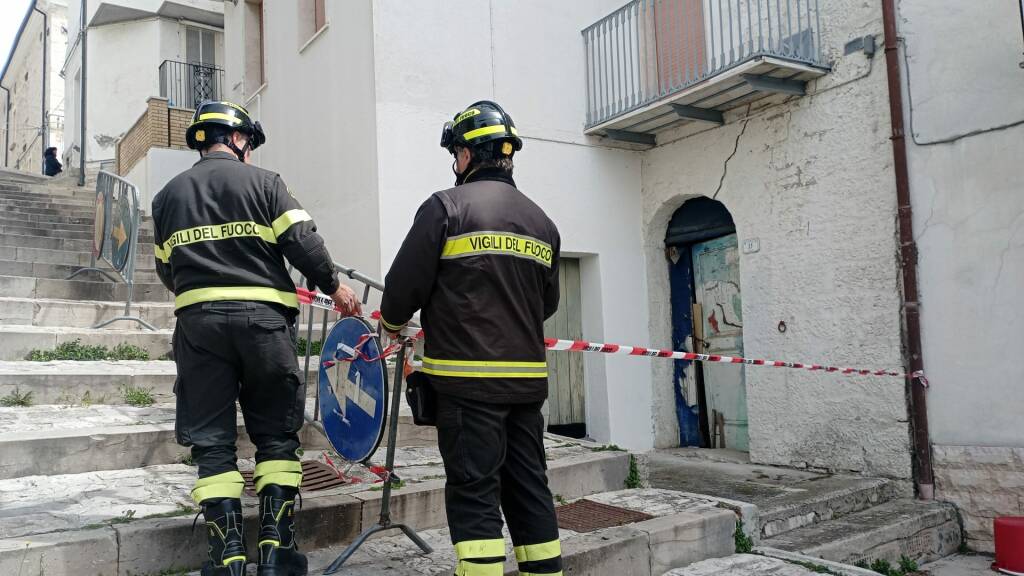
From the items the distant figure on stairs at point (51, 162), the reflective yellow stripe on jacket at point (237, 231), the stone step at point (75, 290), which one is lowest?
the reflective yellow stripe on jacket at point (237, 231)

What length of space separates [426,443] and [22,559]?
9.66ft

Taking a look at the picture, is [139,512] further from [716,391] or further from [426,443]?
[716,391]

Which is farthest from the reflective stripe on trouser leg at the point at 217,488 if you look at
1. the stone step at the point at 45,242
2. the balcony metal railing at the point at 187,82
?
the balcony metal railing at the point at 187,82

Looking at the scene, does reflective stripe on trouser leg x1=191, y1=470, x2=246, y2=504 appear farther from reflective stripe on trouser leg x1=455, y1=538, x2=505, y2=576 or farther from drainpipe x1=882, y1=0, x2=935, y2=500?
drainpipe x1=882, y1=0, x2=935, y2=500

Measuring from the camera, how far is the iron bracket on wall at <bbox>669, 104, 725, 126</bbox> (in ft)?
26.9

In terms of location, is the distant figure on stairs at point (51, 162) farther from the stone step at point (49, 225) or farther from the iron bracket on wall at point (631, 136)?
the iron bracket on wall at point (631, 136)

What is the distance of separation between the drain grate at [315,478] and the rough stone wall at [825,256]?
4.98 meters

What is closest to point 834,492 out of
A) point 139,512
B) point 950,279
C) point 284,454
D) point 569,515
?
point 950,279

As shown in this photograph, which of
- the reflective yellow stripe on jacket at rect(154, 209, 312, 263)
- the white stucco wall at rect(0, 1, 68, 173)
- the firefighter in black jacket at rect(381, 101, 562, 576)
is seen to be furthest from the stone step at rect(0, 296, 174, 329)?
the white stucco wall at rect(0, 1, 68, 173)

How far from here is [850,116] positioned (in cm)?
721

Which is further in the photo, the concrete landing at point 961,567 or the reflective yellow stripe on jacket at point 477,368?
the concrete landing at point 961,567

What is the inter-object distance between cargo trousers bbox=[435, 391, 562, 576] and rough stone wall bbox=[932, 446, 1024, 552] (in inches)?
190

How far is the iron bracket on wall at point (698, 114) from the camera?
820cm

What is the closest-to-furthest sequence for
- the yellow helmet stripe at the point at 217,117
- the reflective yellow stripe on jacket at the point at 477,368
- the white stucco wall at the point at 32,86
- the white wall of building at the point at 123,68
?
the reflective yellow stripe on jacket at the point at 477,368
the yellow helmet stripe at the point at 217,117
the white wall of building at the point at 123,68
the white stucco wall at the point at 32,86
